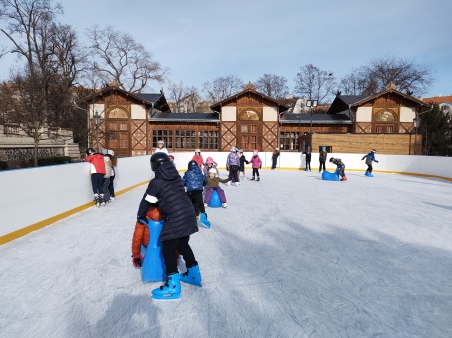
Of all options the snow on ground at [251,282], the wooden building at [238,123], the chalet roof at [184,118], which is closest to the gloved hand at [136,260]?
the snow on ground at [251,282]

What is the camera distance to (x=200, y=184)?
16.9 ft

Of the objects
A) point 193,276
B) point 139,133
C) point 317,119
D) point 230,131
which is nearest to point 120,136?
point 139,133

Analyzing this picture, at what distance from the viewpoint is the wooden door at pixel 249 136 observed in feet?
76.8

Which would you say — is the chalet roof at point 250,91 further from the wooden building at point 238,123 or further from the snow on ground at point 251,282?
the snow on ground at point 251,282

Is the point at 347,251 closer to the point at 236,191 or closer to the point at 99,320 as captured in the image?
the point at 99,320

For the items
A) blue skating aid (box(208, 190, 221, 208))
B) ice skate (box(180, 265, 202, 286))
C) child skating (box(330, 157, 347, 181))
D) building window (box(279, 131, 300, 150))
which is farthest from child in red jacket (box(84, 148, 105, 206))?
building window (box(279, 131, 300, 150))

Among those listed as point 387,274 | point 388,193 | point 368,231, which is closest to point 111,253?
point 387,274

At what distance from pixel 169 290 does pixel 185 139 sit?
21798mm

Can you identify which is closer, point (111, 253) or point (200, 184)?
point (111, 253)

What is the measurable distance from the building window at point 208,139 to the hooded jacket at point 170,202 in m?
21.4

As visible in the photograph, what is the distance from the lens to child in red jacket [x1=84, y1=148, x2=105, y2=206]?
6727 mm

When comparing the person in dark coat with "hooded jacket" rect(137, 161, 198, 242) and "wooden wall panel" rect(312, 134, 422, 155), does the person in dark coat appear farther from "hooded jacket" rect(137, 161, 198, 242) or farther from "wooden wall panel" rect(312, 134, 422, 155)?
"wooden wall panel" rect(312, 134, 422, 155)

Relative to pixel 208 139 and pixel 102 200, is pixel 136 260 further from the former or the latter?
pixel 208 139

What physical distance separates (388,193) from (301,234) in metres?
5.75
